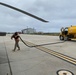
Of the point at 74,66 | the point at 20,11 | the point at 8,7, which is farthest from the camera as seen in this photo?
the point at 74,66

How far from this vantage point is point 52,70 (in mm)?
8008

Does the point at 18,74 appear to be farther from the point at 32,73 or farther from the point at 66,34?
the point at 66,34

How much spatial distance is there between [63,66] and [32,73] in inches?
76.4

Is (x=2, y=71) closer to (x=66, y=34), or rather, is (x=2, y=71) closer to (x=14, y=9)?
(x=14, y=9)

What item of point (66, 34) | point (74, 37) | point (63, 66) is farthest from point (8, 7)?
point (66, 34)

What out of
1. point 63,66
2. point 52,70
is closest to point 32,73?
point 52,70

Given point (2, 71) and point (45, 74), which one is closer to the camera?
point (45, 74)

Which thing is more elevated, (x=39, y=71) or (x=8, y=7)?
(x=8, y=7)

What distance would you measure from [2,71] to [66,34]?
21.7 m

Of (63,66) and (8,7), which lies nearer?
(8,7)

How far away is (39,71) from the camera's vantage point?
782 centimetres

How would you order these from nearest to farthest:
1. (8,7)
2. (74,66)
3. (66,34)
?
(8,7) → (74,66) → (66,34)

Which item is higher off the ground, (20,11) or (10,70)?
(20,11)

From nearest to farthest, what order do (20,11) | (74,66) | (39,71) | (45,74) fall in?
1. (20,11)
2. (45,74)
3. (39,71)
4. (74,66)
